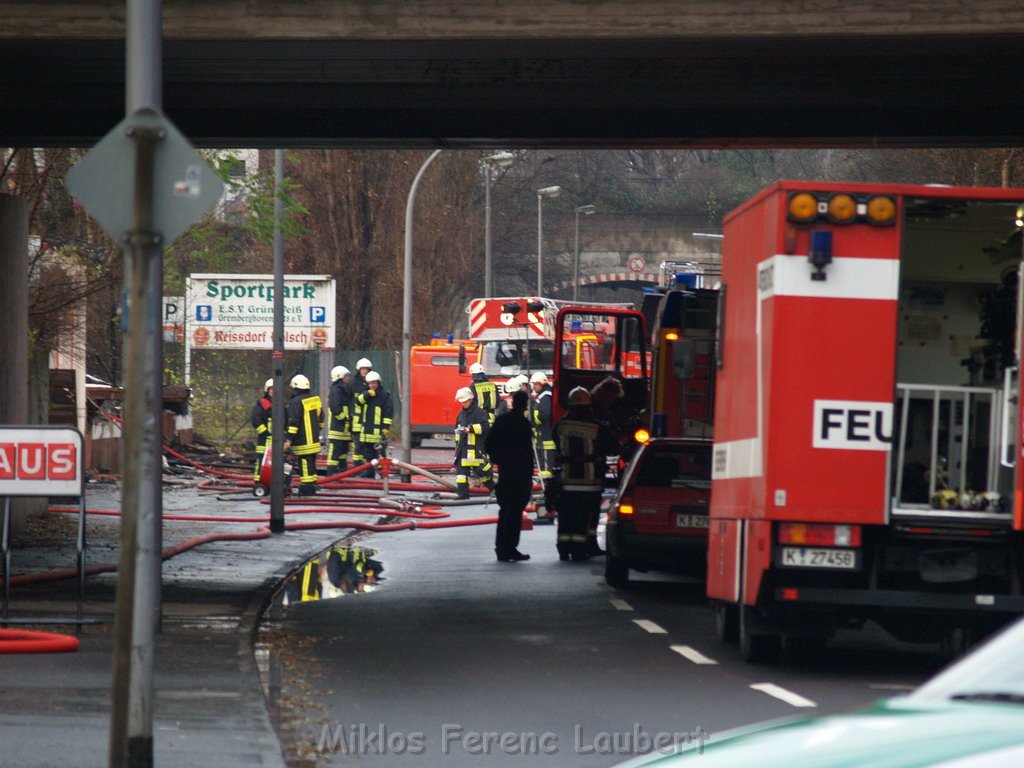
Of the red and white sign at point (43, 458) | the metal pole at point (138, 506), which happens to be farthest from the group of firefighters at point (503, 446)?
the metal pole at point (138, 506)

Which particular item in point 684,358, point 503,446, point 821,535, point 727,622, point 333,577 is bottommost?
point 333,577

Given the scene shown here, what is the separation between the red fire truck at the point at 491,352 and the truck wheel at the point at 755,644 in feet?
77.3

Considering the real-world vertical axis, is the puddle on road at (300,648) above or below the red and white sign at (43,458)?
below

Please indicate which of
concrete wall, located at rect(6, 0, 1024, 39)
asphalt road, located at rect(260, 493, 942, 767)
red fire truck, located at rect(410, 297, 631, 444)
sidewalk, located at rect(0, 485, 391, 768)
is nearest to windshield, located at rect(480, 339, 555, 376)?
red fire truck, located at rect(410, 297, 631, 444)

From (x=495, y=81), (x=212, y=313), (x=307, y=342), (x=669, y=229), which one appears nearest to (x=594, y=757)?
(x=495, y=81)

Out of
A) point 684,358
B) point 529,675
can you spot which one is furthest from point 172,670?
point 684,358

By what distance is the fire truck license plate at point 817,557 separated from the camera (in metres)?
10.8

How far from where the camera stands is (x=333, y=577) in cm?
1809

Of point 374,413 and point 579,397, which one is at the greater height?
point 579,397

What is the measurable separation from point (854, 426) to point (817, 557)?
859mm

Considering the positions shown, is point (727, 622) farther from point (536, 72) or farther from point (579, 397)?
point (579, 397)

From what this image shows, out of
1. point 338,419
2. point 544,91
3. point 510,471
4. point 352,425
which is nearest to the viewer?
point 544,91

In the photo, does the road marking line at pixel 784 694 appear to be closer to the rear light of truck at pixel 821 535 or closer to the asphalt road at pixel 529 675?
the asphalt road at pixel 529 675

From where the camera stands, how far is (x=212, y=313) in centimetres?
3014
